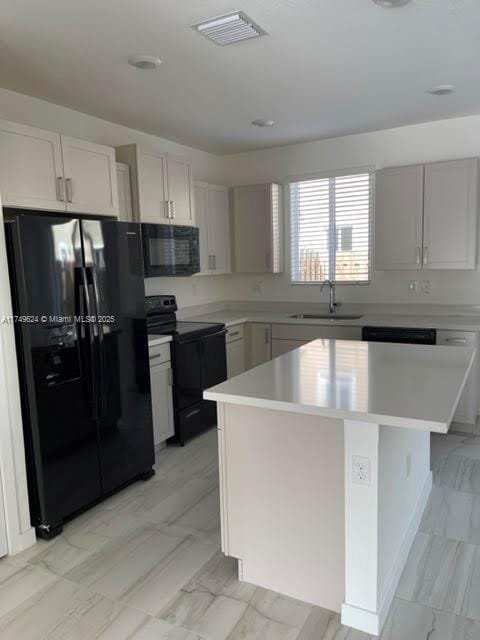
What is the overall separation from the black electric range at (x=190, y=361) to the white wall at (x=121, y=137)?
1.02 feet

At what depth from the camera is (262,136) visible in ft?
14.7

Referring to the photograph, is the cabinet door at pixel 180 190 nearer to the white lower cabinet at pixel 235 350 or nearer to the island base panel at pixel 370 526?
the white lower cabinet at pixel 235 350

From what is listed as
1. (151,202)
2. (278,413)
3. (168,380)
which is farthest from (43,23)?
(168,380)

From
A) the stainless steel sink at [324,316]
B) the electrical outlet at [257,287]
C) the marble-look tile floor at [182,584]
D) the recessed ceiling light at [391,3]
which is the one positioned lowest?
the marble-look tile floor at [182,584]

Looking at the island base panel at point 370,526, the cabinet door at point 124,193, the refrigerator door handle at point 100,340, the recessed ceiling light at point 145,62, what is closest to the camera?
the island base panel at point 370,526

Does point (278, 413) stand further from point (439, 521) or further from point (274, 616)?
point (439, 521)

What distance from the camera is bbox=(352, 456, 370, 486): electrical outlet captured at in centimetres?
181

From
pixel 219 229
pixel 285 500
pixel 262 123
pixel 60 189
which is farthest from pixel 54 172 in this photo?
pixel 285 500

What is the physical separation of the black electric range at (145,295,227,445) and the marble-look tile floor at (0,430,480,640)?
2.81 ft

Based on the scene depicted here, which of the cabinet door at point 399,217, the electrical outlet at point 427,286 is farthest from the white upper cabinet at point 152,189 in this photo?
the electrical outlet at point 427,286

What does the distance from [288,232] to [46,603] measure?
3902 mm

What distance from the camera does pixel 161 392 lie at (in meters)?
3.59

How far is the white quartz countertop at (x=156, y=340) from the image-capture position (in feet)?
11.3

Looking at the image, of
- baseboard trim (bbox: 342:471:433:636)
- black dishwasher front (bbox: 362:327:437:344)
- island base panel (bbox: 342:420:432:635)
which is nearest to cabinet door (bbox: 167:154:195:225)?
black dishwasher front (bbox: 362:327:437:344)
